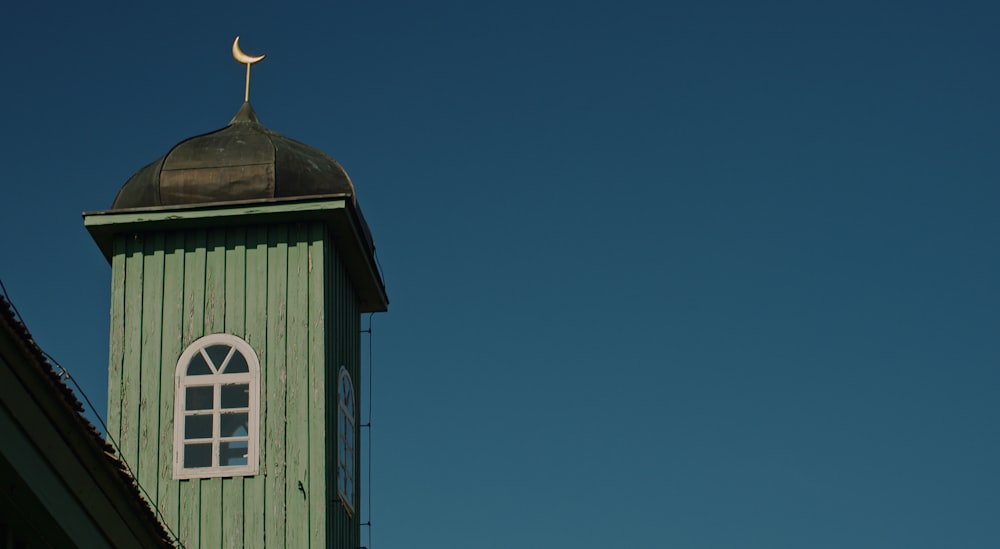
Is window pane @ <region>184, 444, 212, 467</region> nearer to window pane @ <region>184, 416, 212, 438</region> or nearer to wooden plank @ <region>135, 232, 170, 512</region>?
window pane @ <region>184, 416, 212, 438</region>

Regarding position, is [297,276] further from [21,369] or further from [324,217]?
[21,369]

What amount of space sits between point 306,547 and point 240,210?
3.92m

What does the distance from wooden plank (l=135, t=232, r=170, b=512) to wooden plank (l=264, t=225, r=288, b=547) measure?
1.23 meters

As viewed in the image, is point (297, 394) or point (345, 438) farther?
point (345, 438)

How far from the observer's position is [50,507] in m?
9.19

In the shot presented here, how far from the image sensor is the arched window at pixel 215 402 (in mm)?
17578

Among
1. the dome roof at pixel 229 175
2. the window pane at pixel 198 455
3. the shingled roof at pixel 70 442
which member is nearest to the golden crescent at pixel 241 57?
the dome roof at pixel 229 175

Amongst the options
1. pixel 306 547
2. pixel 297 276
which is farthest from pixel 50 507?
pixel 297 276

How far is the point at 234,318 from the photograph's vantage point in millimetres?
17984

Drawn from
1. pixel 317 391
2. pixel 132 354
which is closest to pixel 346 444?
pixel 317 391

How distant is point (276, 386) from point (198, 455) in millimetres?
1157

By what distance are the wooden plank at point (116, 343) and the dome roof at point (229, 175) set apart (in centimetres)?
65

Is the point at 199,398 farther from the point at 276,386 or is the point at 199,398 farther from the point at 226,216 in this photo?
the point at 226,216

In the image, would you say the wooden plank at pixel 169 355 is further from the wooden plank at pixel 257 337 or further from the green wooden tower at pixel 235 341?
the wooden plank at pixel 257 337
